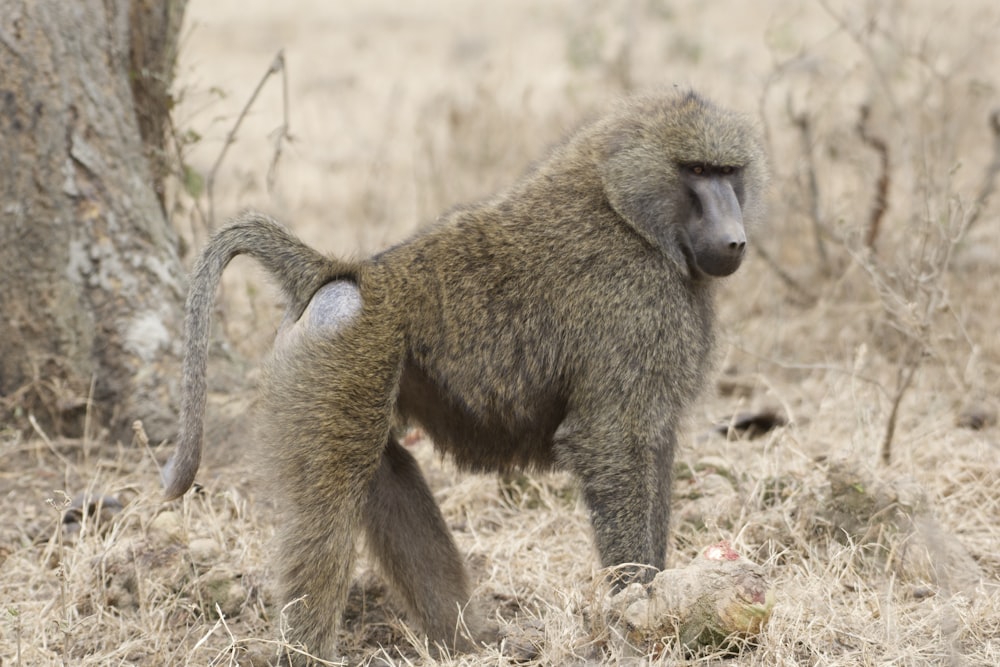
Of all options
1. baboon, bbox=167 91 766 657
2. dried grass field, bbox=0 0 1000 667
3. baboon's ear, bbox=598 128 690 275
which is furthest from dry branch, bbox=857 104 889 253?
baboon's ear, bbox=598 128 690 275

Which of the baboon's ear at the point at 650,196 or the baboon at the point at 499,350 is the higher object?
the baboon's ear at the point at 650,196

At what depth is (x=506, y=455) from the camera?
3.08 metres

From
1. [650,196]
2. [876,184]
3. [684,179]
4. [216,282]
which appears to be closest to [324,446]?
[216,282]

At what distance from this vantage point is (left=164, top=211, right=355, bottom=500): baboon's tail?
2.67 m

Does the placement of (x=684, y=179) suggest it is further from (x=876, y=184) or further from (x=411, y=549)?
(x=876, y=184)

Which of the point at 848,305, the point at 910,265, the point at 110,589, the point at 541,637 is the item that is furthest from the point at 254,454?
the point at 848,305

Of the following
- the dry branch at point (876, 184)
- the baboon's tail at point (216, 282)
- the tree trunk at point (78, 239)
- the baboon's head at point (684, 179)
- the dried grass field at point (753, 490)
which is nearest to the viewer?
the baboon's tail at point (216, 282)

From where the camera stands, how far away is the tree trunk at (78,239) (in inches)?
150

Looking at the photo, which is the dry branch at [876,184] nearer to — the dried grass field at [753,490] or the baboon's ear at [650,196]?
the dried grass field at [753,490]

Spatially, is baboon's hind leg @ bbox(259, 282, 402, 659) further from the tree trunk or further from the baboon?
the tree trunk

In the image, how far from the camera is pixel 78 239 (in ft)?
12.8

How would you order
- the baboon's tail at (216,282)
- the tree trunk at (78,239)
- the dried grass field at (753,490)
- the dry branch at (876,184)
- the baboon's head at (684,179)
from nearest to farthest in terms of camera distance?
the baboon's tail at (216,282) < the dried grass field at (753,490) < the baboon's head at (684,179) < the tree trunk at (78,239) < the dry branch at (876,184)

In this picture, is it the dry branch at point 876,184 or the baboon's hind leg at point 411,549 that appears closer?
the baboon's hind leg at point 411,549

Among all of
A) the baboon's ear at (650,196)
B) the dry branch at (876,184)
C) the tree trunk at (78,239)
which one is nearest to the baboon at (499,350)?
the baboon's ear at (650,196)
